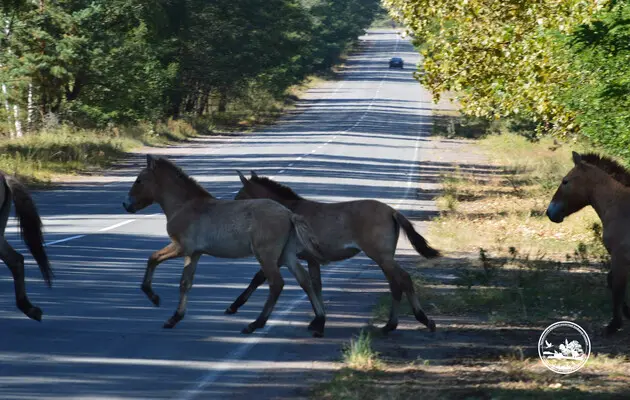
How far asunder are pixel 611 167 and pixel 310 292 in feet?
11.7

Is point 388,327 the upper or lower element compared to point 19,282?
lower

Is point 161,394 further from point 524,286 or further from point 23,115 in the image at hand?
point 23,115

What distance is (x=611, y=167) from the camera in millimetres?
A: 13062

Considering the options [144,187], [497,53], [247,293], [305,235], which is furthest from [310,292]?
[497,53]

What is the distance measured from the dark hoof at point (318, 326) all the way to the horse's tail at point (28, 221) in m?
3.05

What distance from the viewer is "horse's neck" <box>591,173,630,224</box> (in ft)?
41.5

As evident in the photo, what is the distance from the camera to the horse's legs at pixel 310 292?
1215cm

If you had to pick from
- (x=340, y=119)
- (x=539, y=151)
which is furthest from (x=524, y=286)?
(x=340, y=119)

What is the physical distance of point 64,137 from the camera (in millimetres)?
41312

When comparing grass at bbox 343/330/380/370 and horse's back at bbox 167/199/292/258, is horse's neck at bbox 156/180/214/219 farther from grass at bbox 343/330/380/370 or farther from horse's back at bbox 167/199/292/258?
grass at bbox 343/330/380/370

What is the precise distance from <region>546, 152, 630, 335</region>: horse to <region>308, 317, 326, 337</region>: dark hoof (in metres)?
2.79

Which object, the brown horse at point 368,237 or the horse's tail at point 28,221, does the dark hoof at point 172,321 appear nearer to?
the brown horse at point 368,237

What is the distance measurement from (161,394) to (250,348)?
222cm

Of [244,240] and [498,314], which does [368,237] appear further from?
[498,314]
